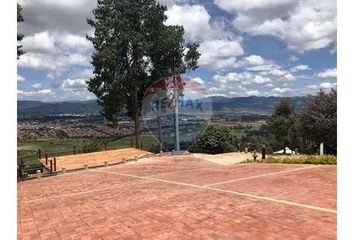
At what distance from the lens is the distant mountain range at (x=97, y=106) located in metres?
23.4

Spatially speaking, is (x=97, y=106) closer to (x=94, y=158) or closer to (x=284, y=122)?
(x=94, y=158)

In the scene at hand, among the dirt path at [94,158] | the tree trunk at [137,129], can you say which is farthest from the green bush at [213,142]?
the dirt path at [94,158]

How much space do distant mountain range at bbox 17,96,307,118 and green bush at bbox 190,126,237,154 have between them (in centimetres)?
174

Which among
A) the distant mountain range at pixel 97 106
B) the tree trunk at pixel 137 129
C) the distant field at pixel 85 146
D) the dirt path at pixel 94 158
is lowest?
the dirt path at pixel 94 158

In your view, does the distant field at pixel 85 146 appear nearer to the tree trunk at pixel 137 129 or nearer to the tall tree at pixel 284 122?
the tree trunk at pixel 137 129

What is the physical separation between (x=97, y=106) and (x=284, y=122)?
18.9 metres

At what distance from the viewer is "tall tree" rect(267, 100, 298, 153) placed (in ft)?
112

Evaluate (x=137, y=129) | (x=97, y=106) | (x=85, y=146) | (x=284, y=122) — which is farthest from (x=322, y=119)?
(x=85, y=146)

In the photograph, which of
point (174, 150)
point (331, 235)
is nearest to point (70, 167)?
point (174, 150)

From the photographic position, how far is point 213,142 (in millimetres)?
23375

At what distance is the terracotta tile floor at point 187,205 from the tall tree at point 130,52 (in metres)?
9.39

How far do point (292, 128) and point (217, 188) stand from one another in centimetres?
2649

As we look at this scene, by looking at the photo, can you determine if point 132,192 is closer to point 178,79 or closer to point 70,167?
point 70,167

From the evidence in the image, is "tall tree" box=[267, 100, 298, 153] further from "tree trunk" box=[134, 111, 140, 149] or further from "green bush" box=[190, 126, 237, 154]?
"tree trunk" box=[134, 111, 140, 149]
